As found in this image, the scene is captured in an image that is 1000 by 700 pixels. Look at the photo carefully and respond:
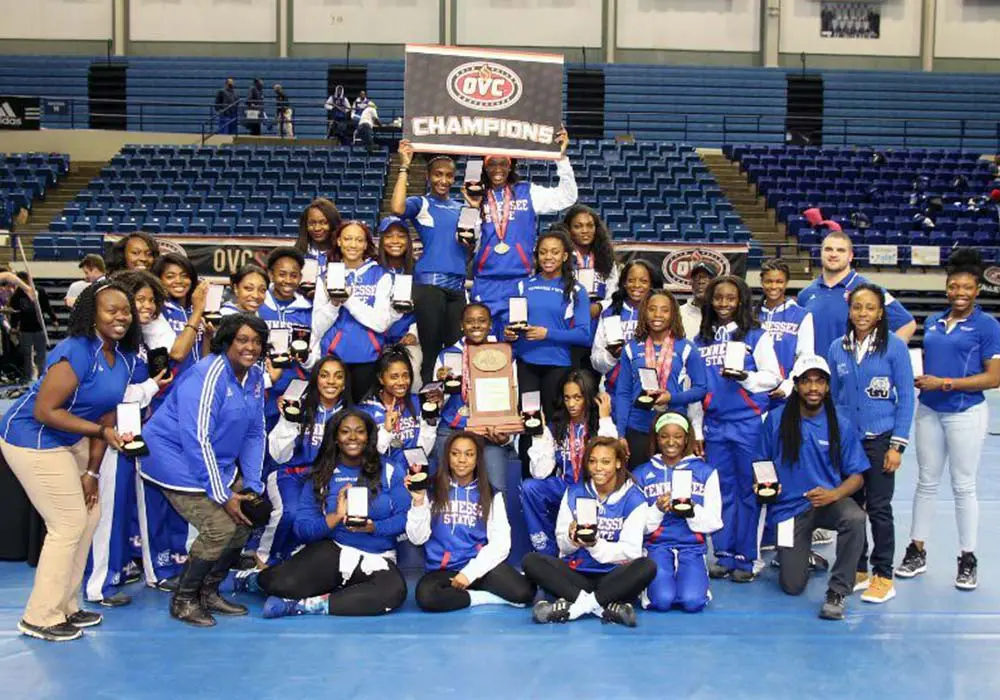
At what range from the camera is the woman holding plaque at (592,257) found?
674cm

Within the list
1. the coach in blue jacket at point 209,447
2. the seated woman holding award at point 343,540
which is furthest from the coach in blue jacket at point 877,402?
the coach in blue jacket at point 209,447

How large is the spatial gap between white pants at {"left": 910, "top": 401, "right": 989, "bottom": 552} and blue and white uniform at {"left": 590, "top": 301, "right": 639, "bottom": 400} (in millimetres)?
1659

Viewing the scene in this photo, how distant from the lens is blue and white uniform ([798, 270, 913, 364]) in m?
6.58

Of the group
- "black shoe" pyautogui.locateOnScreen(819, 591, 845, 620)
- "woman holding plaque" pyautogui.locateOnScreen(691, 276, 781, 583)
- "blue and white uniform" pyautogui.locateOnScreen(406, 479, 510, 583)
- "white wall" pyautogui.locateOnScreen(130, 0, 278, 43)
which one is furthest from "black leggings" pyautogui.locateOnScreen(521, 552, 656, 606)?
"white wall" pyautogui.locateOnScreen(130, 0, 278, 43)

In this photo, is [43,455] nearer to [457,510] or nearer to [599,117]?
[457,510]

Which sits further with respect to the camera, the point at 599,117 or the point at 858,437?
the point at 599,117

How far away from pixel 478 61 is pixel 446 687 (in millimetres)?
3951

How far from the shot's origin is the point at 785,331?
6.66 meters

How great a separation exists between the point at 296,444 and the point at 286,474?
0.19 m

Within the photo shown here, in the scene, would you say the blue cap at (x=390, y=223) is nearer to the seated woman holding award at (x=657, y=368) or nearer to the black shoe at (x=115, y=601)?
the seated woman holding award at (x=657, y=368)

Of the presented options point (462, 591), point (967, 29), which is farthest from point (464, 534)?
point (967, 29)

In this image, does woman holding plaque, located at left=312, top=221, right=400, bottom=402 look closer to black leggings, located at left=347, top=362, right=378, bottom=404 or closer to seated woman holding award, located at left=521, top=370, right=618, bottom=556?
black leggings, located at left=347, top=362, right=378, bottom=404

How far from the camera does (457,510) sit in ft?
18.9

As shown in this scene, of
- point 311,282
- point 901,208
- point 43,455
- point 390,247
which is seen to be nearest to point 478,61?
point 390,247
